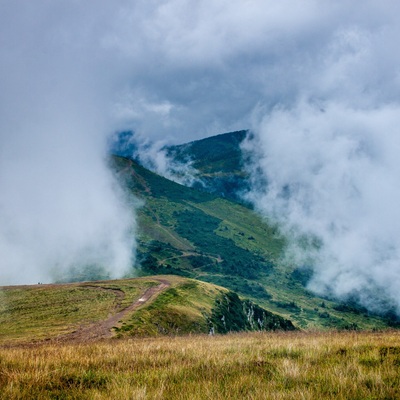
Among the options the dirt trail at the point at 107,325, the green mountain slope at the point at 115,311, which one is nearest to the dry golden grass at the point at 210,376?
the dirt trail at the point at 107,325

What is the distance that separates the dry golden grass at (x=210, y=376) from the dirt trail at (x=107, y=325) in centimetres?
2142

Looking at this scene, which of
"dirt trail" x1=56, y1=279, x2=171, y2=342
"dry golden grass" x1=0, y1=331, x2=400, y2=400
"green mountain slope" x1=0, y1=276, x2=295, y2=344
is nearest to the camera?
"dry golden grass" x1=0, y1=331, x2=400, y2=400

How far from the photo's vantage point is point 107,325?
44500 mm

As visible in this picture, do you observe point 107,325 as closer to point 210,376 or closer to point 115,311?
point 115,311

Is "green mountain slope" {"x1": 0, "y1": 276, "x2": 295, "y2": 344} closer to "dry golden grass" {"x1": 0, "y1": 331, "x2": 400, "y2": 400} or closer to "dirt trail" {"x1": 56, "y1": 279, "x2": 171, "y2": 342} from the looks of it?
"dirt trail" {"x1": 56, "y1": 279, "x2": 171, "y2": 342}

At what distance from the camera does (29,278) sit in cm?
19800

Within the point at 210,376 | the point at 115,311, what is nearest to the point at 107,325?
the point at 115,311

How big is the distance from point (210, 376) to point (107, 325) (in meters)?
41.9

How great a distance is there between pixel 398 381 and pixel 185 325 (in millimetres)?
56488

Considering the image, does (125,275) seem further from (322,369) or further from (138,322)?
(322,369)

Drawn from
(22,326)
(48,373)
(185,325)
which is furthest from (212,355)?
(185,325)

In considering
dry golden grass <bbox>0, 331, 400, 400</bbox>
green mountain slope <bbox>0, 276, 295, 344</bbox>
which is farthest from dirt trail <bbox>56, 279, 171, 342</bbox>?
dry golden grass <bbox>0, 331, 400, 400</bbox>

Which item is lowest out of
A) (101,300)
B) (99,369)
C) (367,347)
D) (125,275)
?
(125,275)

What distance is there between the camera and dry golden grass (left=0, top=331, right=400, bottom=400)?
5.45m
